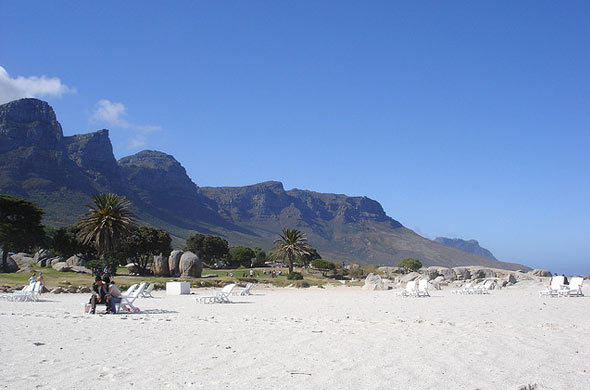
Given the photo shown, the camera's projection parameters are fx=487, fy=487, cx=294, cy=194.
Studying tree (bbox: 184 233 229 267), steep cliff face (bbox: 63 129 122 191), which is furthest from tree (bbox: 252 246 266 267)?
steep cliff face (bbox: 63 129 122 191)

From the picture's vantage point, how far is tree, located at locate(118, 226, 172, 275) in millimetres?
54250

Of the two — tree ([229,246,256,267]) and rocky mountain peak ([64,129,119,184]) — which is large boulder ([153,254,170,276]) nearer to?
tree ([229,246,256,267])

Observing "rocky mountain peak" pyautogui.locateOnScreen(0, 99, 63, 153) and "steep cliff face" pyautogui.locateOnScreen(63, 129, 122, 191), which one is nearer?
"rocky mountain peak" pyautogui.locateOnScreen(0, 99, 63, 153)

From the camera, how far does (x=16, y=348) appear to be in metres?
8.30

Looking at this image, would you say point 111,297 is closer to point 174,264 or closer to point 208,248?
point 174,264

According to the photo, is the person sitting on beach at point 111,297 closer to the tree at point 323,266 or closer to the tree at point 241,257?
the tree at point 323,266

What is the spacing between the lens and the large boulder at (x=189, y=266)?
44062 mm

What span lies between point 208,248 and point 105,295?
67163mm

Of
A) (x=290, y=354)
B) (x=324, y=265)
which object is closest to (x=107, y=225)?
(x=324, y=265)

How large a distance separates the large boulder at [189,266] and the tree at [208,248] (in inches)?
1417

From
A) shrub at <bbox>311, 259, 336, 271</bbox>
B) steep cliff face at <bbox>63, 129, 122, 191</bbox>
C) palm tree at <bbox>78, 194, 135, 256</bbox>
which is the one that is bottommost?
shrub at <bbox>311, 259, 336, 271</bbox>

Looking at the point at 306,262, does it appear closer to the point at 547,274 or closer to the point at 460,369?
the point at 547,274

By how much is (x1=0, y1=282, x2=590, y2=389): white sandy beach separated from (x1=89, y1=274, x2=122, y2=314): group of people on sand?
1916 millimetres

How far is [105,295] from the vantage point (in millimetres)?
14961
